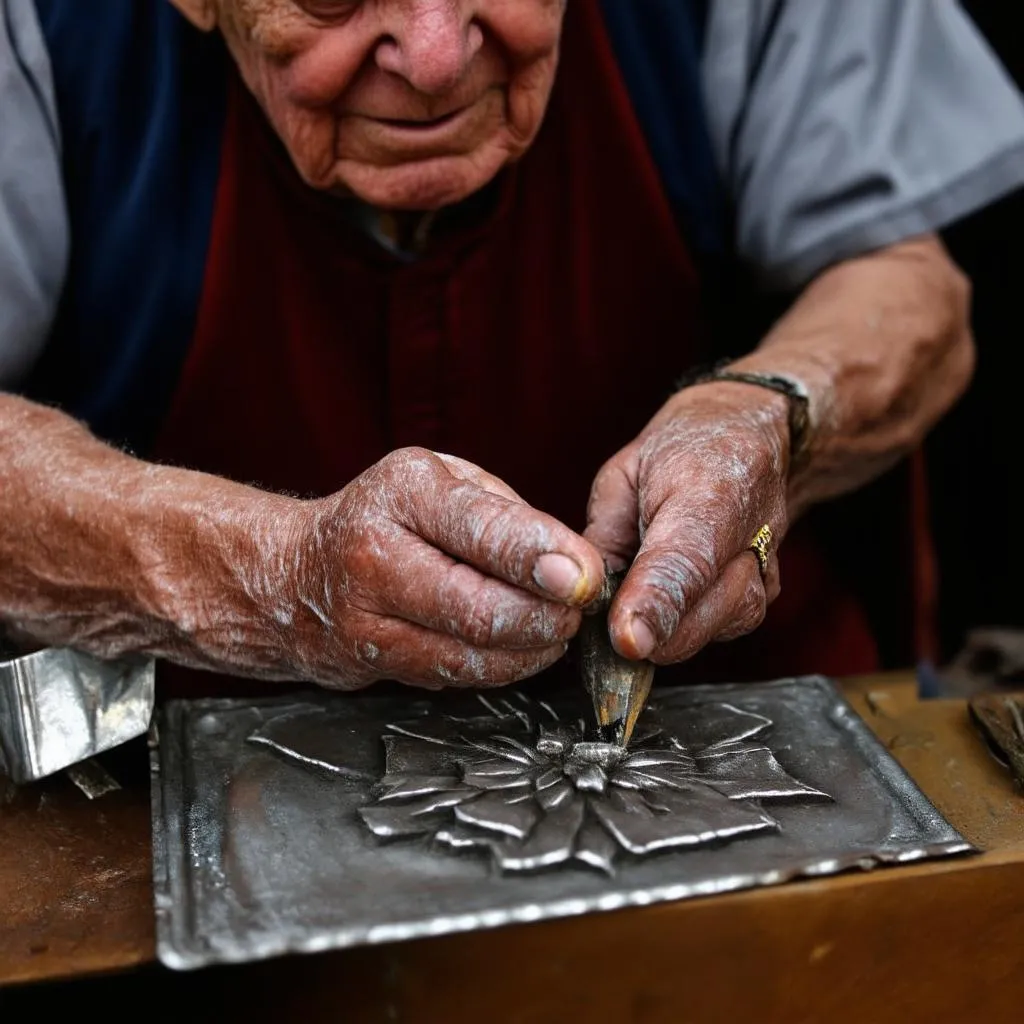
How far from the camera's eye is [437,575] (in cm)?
121

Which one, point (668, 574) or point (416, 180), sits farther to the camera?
point (416, 180)

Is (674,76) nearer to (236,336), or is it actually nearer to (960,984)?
(236,336)

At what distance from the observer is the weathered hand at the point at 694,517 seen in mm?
1246

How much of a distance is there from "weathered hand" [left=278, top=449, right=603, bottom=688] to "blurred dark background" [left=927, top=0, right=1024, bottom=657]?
1862mm

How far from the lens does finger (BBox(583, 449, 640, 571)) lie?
1490mm

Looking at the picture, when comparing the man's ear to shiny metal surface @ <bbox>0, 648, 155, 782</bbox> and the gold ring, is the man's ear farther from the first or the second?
the gold ring

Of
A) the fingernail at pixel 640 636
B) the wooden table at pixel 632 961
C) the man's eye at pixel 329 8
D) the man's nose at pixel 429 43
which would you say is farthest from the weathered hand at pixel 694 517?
the man's eye at pixel 329 8

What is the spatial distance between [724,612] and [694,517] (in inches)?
4.1

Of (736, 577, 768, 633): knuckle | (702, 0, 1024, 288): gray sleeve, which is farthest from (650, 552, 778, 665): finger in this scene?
(702, 0, 1024, 288): gray sleeve

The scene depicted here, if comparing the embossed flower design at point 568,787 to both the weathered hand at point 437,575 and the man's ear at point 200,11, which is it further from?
the man's ear at point 200,11

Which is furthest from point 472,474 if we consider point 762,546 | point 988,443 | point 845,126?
point 988,443

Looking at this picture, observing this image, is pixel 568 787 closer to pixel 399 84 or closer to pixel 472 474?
Answer: pixel 472 474

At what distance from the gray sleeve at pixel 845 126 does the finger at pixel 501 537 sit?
891 millimetres

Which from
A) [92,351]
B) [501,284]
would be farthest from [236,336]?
[501,284]
